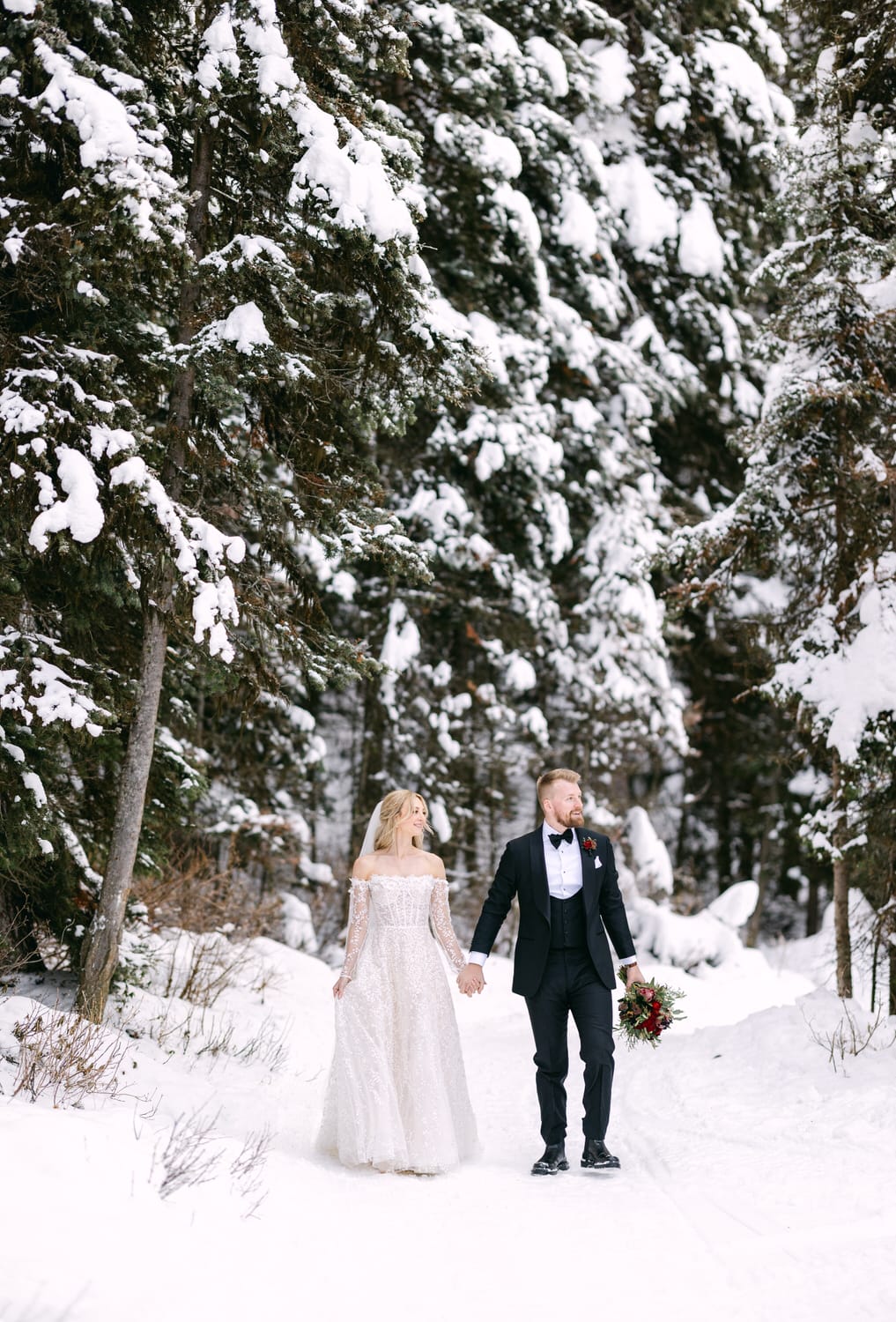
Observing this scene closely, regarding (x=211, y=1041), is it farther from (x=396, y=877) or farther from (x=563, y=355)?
(x=563, y=355)

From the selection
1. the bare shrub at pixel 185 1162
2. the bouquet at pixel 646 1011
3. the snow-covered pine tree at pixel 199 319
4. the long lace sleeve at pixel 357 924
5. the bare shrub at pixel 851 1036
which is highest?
the snow-covered pine tree at pixel 199 319

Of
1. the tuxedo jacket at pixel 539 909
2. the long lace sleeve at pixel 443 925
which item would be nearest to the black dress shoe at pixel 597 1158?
the tuxedo jacket at pixel 539 909

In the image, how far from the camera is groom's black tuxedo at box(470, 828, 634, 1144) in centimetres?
638

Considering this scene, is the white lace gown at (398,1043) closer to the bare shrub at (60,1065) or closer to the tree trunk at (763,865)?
the bare shrub at (60,1065)

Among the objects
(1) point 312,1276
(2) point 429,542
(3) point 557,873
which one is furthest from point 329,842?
(1) point 312,1276

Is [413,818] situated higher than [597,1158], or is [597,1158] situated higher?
[413,818]

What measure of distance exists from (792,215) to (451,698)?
26.3ft

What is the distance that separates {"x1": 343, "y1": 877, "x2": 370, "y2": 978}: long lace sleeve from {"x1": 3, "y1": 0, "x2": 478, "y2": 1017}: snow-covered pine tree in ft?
5.18

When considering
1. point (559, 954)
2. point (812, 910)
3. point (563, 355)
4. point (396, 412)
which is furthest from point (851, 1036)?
point (812, 910)

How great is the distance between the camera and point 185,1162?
185 inches

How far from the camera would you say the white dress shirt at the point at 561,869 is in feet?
21.3

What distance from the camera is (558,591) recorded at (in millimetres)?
18047

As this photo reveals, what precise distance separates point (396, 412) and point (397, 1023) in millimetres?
4302

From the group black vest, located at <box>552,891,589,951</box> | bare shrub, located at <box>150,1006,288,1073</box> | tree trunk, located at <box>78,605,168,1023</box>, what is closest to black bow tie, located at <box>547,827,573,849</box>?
black vest, located at <box>552,891,589,951</box>
